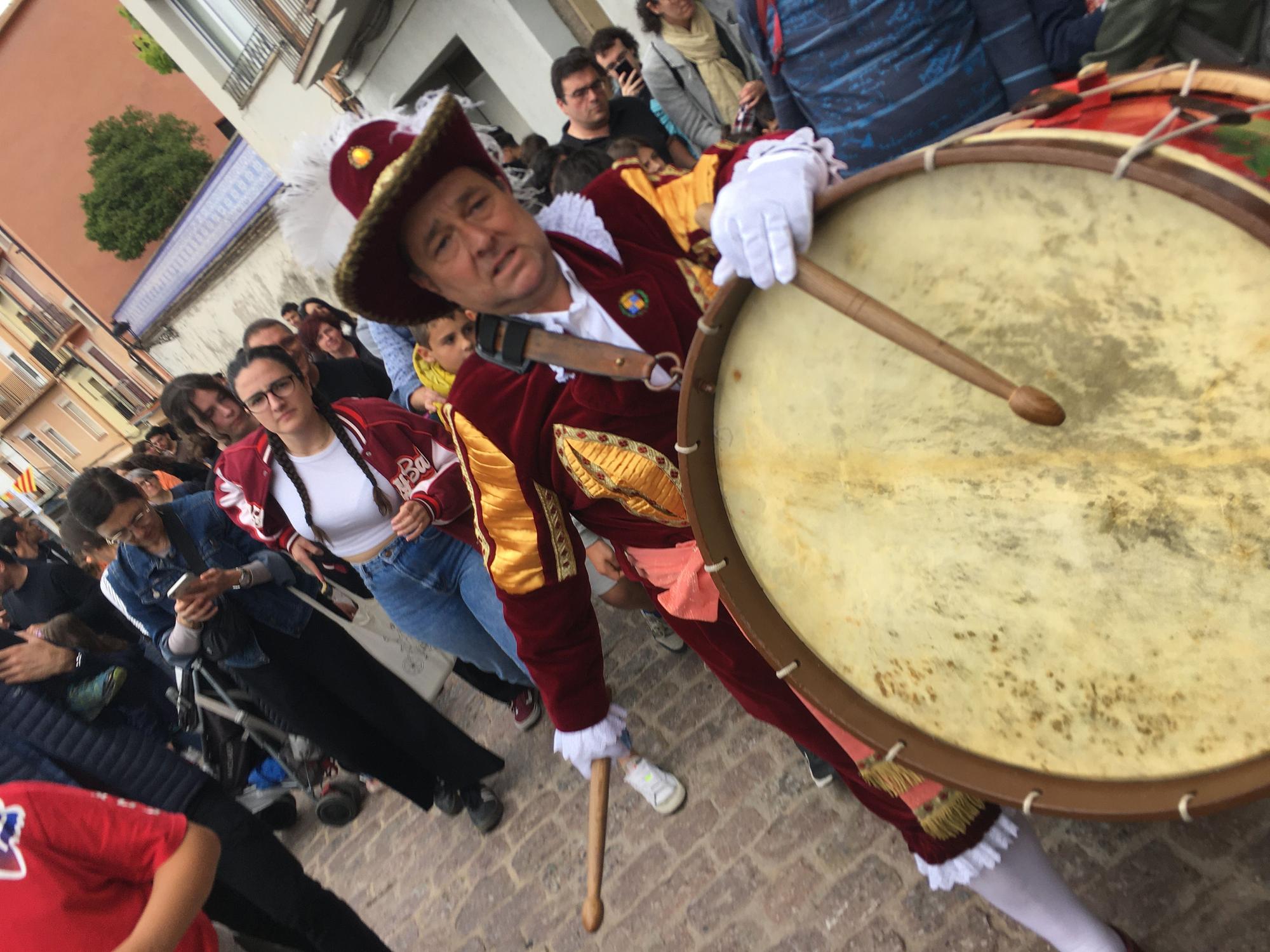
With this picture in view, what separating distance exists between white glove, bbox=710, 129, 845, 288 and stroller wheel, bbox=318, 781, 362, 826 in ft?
13.8

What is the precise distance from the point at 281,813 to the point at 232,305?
14.3 m

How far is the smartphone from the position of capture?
323 cm

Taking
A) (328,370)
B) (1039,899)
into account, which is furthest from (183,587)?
(1039,899)

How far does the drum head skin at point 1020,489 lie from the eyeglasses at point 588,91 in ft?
11.8

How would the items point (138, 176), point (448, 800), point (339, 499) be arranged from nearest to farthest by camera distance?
point (339, 499) → point (448, 800) → point (138, 176)

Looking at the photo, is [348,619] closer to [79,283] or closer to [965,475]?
[965,475]

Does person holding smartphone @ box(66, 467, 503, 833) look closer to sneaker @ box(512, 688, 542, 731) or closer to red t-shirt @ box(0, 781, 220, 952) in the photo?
sneaker @ box(512, 688, 542, 731)

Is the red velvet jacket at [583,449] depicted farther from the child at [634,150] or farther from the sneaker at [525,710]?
the child at [634,150]

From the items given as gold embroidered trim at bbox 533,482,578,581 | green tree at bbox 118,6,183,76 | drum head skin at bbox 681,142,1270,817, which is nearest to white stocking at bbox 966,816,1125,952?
drum head skin at bbox 681,142,1270,817

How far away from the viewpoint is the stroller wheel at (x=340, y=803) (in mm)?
4465

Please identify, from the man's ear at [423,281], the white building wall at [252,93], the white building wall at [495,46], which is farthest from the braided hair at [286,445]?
the white building wall at [252,93]

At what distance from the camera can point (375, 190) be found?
139 centimetres

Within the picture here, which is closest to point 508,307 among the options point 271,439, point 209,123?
point 271,439

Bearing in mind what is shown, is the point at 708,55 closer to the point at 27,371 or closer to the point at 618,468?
the point at 618,468
